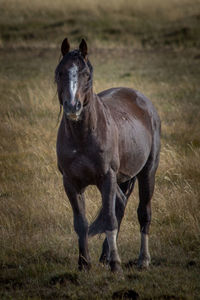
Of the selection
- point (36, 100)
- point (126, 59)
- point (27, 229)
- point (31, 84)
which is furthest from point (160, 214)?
point (126, 59)

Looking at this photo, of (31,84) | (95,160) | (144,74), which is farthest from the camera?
(144,74)

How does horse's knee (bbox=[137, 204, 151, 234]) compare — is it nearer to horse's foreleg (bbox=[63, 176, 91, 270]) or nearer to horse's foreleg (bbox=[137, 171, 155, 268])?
horse's foreleg (bbox=[137, 171, 155, 268])

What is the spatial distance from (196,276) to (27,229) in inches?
89.9

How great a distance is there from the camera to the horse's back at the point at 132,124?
17.4 feet

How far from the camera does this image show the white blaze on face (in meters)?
4.28

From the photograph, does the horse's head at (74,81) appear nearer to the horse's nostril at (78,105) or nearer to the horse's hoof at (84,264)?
the horse's nostril at (78,105)

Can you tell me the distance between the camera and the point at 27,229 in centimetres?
639

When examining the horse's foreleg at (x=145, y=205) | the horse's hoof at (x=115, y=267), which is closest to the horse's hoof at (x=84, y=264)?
the horse's hoof at (x=115, y=267)

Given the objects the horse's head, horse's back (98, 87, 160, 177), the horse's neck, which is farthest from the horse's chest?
horse's back (98, 87, 160, 177)

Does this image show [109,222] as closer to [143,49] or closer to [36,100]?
[36,100]

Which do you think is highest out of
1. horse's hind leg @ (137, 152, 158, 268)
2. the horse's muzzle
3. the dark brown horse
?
the horse's muzzle

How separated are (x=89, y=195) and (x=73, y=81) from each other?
3139mm

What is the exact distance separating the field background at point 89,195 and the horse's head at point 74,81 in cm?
157

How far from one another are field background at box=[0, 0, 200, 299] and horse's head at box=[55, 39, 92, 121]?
1.57 m
